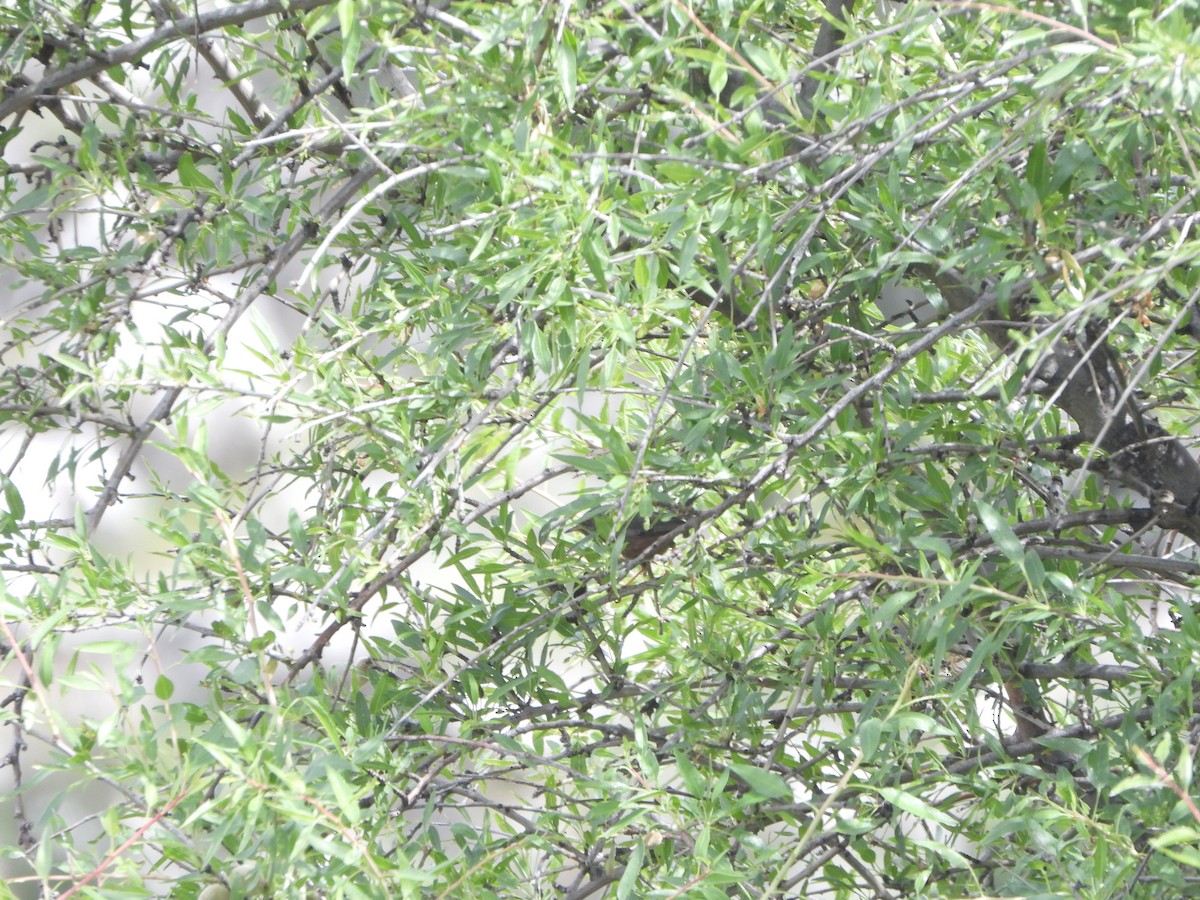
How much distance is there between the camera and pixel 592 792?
5.00 ft

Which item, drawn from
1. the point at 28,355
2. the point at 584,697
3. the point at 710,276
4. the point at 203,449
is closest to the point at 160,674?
the point at 203,449

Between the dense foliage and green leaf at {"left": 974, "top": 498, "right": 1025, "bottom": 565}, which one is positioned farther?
green leaf at {"left": 974, "top": 498, "right": 1025, "bottom": 565}

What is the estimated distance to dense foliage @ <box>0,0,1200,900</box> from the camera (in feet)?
3.46

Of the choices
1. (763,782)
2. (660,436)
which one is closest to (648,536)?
(660,436)

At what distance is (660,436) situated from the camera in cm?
138

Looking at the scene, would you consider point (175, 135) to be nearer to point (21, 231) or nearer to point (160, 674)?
point (21, 231)

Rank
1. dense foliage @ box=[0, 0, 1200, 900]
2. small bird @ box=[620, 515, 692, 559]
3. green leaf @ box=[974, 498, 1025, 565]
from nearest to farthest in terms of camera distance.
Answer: dense foliage @ box=[0, 0, 1200, 900] → green leaf @ box=[974, 498, 1025, 565] → small bird @ box=[620, 515, 692, 559]

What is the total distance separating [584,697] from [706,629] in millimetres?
179

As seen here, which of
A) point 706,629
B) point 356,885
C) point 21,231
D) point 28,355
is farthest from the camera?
point 28,355

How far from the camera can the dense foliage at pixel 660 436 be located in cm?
105

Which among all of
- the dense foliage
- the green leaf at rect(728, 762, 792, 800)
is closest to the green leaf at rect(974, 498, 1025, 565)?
the dense foliage

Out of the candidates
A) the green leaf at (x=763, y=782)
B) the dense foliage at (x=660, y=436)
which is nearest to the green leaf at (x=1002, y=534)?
the dense foliage at (x=660, y=436)

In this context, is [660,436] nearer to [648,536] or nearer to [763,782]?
[648,536]

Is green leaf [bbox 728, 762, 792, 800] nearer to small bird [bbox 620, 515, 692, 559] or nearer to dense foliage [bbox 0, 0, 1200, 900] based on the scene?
dense foliage [bbox 0, 0, 1200, 900]
